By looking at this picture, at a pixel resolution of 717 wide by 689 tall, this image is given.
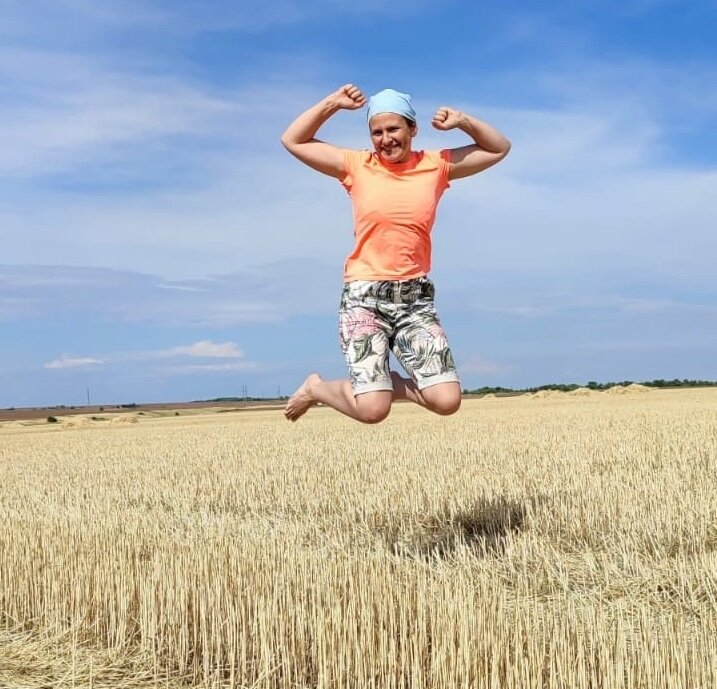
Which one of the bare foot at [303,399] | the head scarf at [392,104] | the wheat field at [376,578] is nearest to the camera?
the wheat field at [376,578]

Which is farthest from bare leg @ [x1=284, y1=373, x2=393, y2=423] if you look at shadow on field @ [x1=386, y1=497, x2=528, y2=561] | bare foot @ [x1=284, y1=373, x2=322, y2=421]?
shadow on field @ [x1=386, y1=497, x2=528, y2=561]

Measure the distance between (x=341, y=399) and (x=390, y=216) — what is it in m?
1.08

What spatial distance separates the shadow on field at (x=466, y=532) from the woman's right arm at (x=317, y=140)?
232 centimetres

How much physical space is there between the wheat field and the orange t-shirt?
5.23 ft

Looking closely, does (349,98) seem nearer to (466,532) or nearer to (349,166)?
(349,166)

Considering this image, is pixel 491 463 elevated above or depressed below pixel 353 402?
below

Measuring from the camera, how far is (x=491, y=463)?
10.5 m

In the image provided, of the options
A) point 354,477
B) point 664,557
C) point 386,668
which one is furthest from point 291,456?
point 386,668

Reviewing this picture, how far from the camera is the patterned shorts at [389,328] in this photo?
5.08 m

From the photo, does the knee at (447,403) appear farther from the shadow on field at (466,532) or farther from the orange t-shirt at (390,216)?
the shadow on field at (466,532)

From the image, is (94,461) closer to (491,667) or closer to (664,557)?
(664,557)

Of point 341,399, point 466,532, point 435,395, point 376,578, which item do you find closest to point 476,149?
point 435,395

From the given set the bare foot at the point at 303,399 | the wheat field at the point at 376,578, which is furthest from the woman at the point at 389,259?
the wheat field at the point at 376,578

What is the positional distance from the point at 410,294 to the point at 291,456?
811 cm
